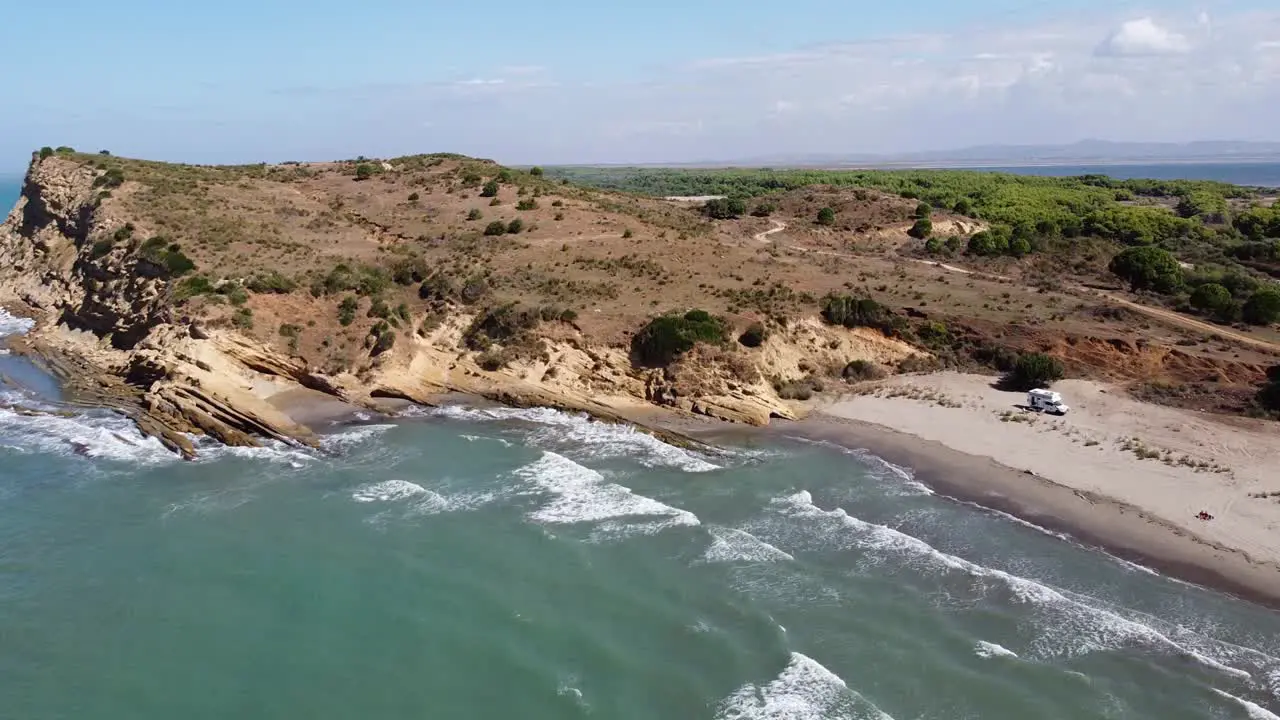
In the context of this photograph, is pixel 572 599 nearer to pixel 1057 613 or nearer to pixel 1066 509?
pixel 1057 613

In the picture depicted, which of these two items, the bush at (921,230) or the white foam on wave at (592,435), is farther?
the bush at (921,230)

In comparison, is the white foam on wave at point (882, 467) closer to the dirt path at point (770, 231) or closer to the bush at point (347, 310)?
the bush at point (347, 310)

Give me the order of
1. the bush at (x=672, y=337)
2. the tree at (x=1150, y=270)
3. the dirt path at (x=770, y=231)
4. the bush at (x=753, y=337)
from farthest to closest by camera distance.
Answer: the dirt path at (x=770, y=231), the tree at (x=1150, y=270), the bush at (x=753, y=337), the bush at (x=672, y=337)

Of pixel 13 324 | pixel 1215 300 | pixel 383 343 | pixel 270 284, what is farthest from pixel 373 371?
pixel 1215 300

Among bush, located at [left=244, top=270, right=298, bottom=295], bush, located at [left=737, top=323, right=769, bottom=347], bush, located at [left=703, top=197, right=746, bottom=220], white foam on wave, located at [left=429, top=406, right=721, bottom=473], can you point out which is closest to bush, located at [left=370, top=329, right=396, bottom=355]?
white foam on wave, located at [left=429, top=406, right=721, bottom=473]

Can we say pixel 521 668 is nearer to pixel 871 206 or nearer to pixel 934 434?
pixel 934 434

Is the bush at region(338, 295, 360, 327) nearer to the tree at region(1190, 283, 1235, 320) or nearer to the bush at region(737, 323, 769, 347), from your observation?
the bush at region(737, 323, 769, 347)

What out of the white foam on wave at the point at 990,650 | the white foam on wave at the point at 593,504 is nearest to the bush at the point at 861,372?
the white foam on wave at the point at 593,504
